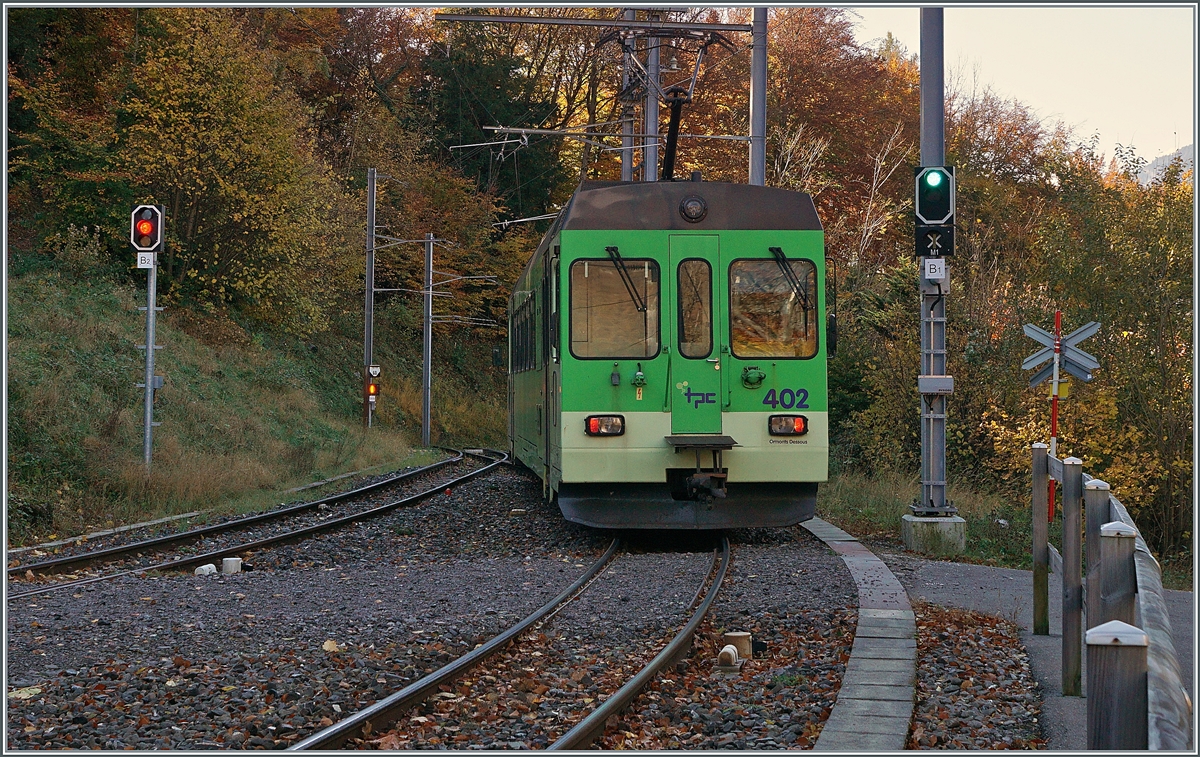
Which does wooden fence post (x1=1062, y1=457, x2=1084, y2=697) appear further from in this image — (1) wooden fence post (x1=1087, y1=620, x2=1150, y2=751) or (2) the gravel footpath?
(1) wooden fence post (x1=1087, y1=620, x2=1150, y2=751)

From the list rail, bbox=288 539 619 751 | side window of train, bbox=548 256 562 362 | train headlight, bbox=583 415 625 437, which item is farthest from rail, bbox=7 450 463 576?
rail, bbox=288 539 619 751

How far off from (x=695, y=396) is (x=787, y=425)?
93 cm

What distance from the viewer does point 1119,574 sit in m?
3.92

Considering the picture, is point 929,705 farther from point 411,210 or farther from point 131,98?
point 411,210

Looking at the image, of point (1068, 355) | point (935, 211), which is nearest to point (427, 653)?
point (935, 211)

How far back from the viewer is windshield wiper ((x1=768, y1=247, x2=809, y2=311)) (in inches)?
444

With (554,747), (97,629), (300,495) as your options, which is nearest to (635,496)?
(97,629)

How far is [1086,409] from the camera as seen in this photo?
61.5 ft

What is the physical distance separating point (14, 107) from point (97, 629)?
23.2 m

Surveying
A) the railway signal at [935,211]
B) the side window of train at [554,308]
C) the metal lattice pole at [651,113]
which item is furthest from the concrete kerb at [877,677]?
the metal lattice pole at [651,113]

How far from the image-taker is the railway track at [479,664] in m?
4.91

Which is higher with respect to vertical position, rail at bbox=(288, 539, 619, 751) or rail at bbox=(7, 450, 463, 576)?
rail at bbox=(288, 539, 619, 751)

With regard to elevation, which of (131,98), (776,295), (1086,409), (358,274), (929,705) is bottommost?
(929,705)

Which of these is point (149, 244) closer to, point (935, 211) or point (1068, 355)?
point (935, 211)
